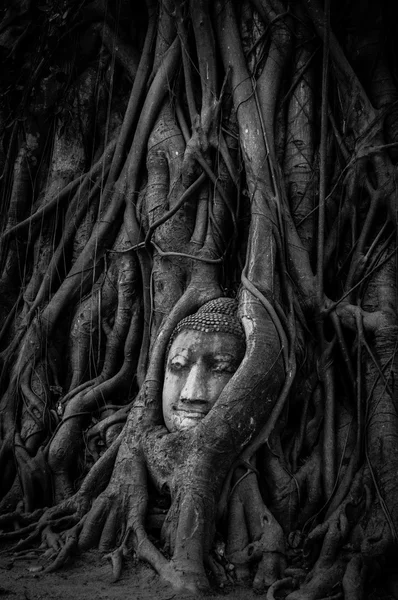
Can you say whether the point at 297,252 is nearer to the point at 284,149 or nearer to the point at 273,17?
the point at 284,149

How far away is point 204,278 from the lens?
4.24 metres

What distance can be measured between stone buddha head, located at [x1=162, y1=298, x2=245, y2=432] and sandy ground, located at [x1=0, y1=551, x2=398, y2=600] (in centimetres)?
81

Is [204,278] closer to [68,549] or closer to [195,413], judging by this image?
[195,413]

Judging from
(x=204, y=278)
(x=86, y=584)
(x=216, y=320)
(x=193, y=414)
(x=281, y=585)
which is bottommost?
(x=281, y=585)

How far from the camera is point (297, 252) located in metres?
4.11

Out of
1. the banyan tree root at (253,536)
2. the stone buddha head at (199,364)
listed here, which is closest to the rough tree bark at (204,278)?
the banyan tree root at (253,536)

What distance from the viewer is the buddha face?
11.9 feet

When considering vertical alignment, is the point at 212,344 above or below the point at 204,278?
below

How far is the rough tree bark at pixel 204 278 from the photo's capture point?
11.0 feet

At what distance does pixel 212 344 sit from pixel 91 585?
4.54 ft

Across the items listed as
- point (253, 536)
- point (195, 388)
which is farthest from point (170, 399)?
point (253, 536)

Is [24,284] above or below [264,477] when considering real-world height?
above

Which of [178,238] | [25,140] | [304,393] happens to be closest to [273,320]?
[304,393]

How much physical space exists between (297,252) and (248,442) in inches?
48.7
